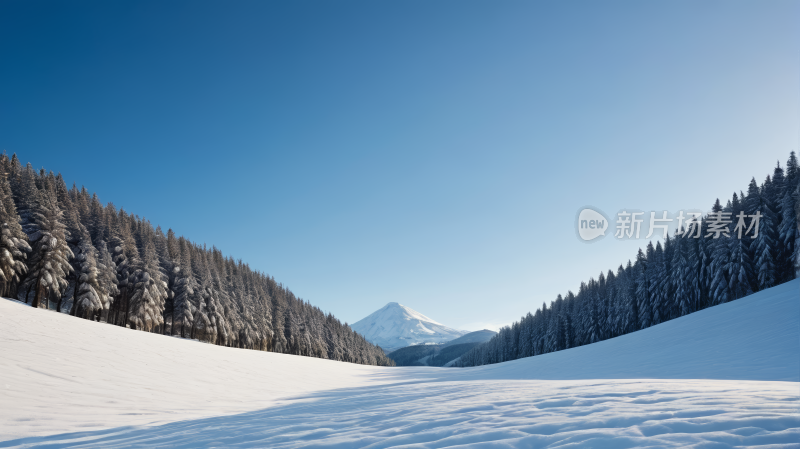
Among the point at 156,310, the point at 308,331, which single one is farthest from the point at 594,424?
the point at 308,331

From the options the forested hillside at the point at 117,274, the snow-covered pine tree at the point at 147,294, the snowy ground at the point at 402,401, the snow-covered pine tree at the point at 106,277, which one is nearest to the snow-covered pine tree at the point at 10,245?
the forested hillside at the point at 117,274

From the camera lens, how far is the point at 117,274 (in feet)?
132

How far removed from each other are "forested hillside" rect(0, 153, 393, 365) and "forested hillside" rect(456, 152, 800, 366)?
53.4 metres

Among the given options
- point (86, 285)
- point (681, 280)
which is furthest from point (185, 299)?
point (681, 280)

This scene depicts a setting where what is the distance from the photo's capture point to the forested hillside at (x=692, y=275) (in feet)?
114

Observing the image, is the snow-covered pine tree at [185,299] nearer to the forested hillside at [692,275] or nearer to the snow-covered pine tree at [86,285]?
the snow-covered pine tree at [86,285]

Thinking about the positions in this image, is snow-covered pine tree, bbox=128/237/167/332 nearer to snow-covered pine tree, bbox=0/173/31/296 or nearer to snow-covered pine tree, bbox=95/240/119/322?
snow-covered pine tree, bbox=95/240/119/322

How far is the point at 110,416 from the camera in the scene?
30.6 ft

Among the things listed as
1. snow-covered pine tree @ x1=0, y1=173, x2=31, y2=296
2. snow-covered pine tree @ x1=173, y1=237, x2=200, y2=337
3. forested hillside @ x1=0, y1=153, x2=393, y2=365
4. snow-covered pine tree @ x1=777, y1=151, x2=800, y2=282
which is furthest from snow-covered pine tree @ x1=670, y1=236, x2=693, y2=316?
snow-covered pine tree @ x1=0, y1=173, x2=31, y2=296

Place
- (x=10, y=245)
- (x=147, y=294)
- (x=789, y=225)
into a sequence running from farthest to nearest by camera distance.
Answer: (x=147, y=294) → (x=789, y=225) → (x=10, y=245)

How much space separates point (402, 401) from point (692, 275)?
51.7m

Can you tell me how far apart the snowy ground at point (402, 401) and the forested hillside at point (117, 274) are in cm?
1537

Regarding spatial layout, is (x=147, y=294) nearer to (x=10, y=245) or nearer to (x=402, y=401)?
(x=10, y=245)

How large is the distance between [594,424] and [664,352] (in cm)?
1921
